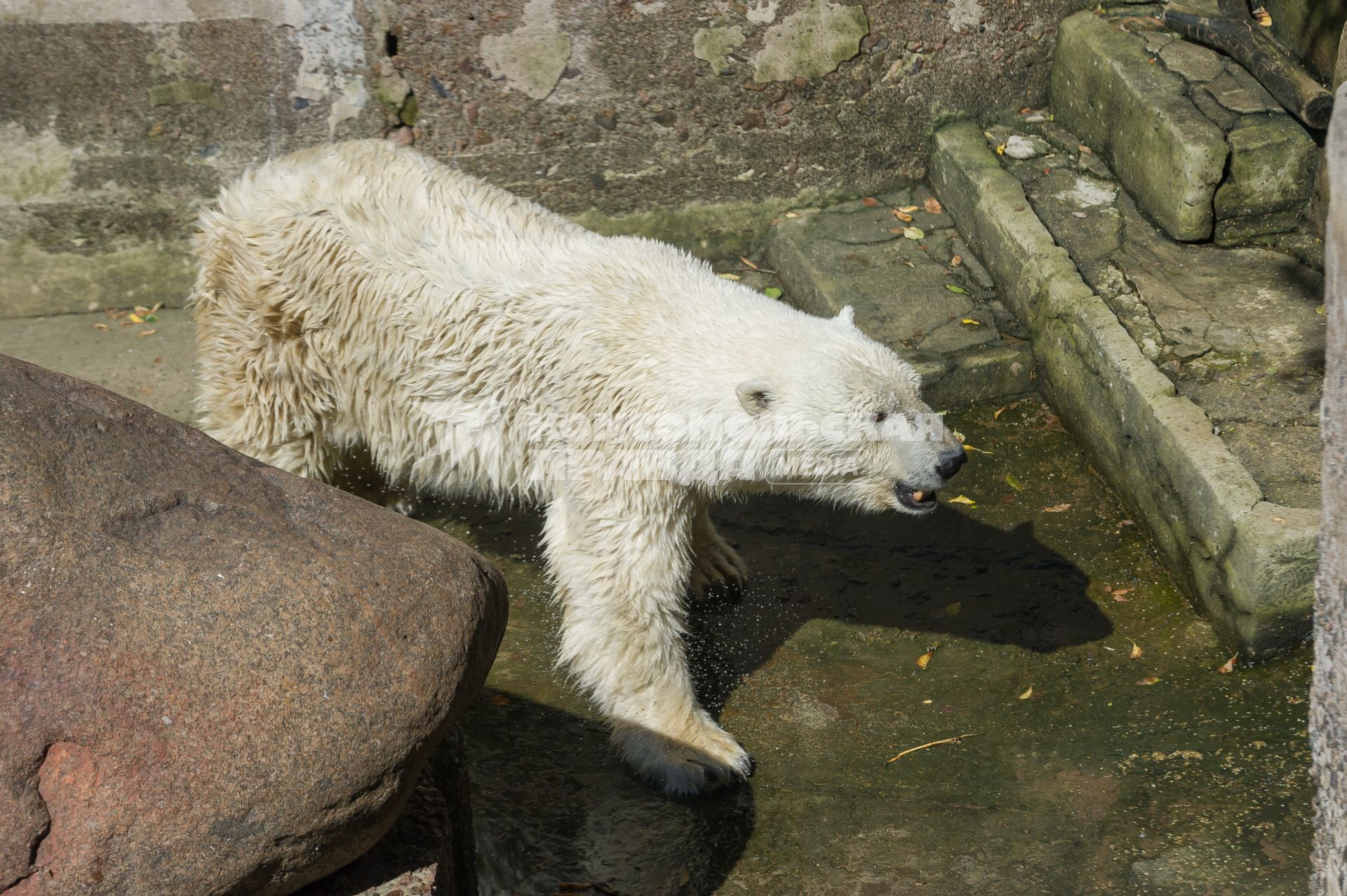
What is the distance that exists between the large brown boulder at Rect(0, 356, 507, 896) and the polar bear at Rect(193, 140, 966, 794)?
984mm

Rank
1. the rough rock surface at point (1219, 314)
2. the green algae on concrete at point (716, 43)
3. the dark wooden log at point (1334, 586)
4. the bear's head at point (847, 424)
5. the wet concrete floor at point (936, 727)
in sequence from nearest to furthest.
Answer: the dark wooden log at point (1334, 586) < the wet concrete floor at point (936, 727) < the bear's head at point (847, 424) < the rough rock surface at point (1219, 314) < the green algae on concrete at point (716, 43)

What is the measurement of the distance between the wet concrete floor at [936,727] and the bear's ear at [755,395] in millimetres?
1072

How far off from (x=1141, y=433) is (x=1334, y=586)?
2123 millimetres

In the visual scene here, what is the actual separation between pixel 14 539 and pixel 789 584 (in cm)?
268

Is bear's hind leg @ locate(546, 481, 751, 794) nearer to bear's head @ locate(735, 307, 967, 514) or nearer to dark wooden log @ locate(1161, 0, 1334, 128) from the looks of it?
bear's head @ locate(735, 307, 967, 514)

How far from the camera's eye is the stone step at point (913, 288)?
4.96m

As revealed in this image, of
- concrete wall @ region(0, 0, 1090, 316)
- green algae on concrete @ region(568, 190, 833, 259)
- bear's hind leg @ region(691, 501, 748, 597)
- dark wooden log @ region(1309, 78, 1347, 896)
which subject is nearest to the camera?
dark wooden log @ region(1309, 78, 1347, 896)

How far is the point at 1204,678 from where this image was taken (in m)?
3.60

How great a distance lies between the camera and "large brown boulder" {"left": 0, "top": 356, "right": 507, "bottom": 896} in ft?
6.84

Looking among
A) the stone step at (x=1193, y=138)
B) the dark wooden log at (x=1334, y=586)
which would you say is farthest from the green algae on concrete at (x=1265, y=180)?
the dark wooden log at (x=1334, y=586)

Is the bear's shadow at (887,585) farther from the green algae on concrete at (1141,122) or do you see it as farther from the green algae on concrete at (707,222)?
the green algae on concrete at (707,222)

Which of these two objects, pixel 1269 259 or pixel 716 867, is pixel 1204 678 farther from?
pixel 1269 259

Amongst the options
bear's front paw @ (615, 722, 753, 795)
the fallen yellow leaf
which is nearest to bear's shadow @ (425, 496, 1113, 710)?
bear's front paw @ (615, 722, 753, 795)

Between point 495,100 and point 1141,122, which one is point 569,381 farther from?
point 1141,122
